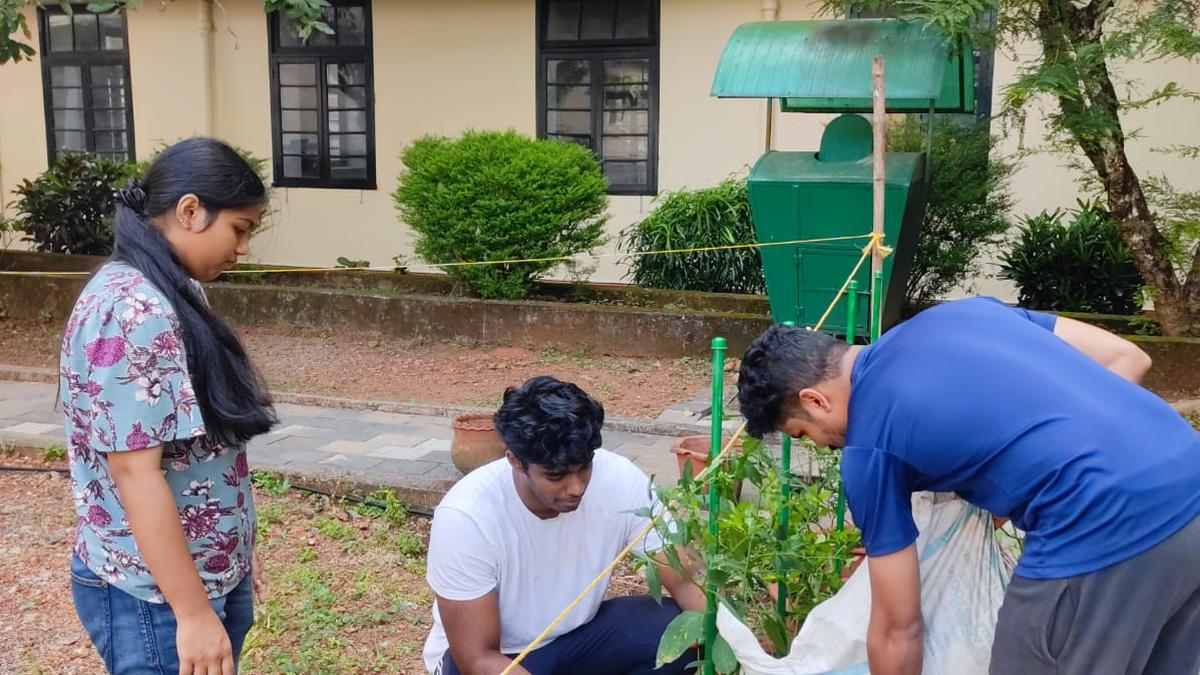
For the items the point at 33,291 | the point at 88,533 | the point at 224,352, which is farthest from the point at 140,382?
the point at 33,291

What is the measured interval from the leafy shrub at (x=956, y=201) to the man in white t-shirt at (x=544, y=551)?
15.8 feet

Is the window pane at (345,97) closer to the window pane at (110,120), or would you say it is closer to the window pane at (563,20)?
the window pane at (563,20)

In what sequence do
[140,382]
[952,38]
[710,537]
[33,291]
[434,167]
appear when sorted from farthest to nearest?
[33,291] → [434,167] → [952,38] → [710,537] → [140,382]

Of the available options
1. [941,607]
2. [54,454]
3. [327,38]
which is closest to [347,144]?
[327,38]

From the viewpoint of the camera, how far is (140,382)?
1732 millimetres

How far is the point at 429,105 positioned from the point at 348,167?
111 centimetres

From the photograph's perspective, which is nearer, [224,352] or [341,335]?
[224,352]

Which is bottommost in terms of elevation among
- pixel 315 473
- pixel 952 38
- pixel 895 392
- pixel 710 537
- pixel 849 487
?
pixel 315 473

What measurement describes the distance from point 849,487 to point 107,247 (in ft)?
30.1

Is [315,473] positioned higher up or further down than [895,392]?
further down

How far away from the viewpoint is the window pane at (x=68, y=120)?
1091 cm

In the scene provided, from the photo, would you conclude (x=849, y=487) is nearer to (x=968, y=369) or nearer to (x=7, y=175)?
(x=968, y=369)

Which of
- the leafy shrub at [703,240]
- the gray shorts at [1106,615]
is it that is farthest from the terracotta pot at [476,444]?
the leafy shrub at [703,240]

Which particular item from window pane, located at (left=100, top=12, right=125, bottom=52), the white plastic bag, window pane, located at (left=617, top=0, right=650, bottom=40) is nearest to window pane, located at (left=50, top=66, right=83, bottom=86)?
window pane, located at (left=100, top=12, right=125, bottom=52)
